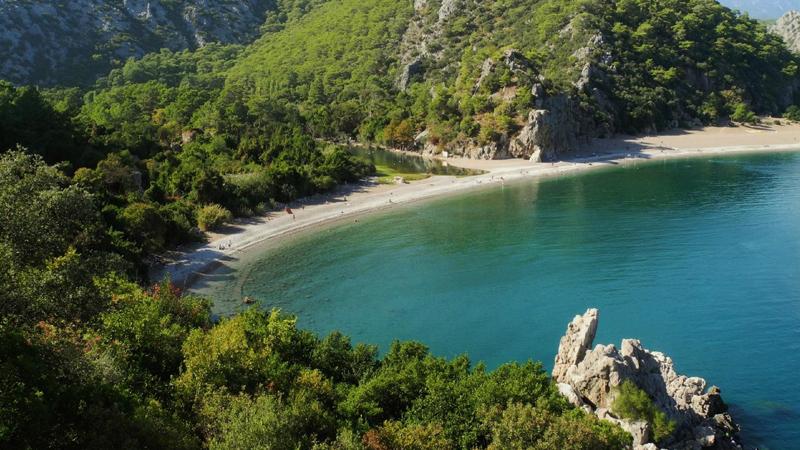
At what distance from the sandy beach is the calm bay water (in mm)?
3182

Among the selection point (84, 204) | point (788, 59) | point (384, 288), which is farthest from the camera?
point (788, 59)

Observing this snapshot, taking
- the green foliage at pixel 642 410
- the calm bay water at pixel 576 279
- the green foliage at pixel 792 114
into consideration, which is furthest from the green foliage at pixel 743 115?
the green foliage at pixel 642 410

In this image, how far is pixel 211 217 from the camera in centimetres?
6462

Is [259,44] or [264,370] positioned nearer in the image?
[264,370]

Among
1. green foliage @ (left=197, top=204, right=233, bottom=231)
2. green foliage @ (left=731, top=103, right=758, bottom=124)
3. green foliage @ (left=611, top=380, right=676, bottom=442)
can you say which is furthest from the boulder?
green foliage @ (left=731, top=103, right=758, bottom=124)

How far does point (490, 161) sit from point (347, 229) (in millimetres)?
43670

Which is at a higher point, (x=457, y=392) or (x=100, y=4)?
(x=100, y=4)

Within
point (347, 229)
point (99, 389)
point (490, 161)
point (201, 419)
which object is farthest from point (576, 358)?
point (490, 161)

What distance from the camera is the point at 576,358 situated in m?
31.1

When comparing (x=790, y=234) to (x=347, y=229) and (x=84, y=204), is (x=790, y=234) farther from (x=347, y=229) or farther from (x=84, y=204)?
(x=84, y=204)

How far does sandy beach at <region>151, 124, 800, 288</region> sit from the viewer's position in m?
57.2

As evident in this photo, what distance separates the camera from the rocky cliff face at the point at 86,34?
149125mm

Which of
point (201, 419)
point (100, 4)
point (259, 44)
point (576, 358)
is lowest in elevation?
point (576, 358)

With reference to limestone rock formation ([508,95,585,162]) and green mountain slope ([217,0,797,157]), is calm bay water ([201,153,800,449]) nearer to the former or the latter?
limestone rock formation ([508,95,585,162])
